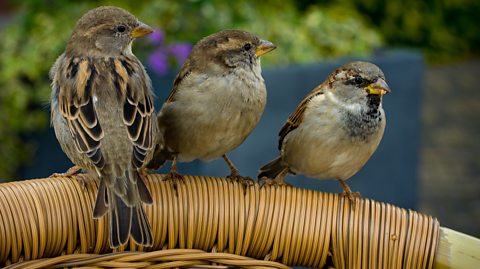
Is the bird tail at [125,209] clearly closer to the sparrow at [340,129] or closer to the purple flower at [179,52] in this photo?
the sparrow at [340,129]

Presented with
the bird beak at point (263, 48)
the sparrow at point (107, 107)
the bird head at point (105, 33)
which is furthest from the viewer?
the bird beak at point (263, 48)

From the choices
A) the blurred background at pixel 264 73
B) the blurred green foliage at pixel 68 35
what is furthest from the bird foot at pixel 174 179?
the blurred green foliage at pixel 68 35

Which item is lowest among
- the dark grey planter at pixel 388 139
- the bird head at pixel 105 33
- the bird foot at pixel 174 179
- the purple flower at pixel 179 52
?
the dark grey planter at pixel 388 139

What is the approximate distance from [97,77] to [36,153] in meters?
3.56

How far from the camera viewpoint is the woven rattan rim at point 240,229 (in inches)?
75.9

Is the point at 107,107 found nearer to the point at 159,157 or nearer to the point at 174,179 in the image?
the point at 174,179

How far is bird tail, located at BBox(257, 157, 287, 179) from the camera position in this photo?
2879mm

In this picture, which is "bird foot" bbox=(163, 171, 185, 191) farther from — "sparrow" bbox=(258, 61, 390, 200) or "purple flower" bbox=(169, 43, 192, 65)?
"purple flower" bbox=(169, 43, 192, 65)

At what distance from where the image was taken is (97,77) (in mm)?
2367

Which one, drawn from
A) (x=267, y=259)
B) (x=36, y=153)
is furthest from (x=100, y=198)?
(x=36, y=153)

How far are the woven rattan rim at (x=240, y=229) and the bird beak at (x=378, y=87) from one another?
69cm

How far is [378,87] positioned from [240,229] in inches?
35.7

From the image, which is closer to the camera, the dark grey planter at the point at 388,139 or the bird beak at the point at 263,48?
the bird beak at the point at 263,48

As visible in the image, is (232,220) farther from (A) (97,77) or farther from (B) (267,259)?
(A) (97,77)
